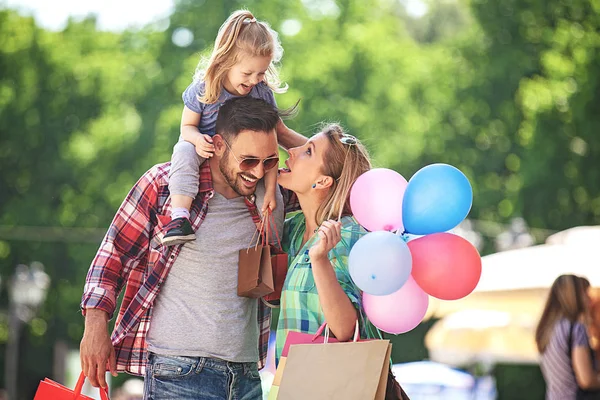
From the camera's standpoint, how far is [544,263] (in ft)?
31.5

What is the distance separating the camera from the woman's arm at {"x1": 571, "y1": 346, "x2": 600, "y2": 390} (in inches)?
251

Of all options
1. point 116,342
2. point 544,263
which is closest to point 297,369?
point 116,342

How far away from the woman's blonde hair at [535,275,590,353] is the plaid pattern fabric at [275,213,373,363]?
3341 mm

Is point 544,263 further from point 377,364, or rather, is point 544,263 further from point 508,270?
point 377,364

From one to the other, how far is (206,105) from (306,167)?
571 mm

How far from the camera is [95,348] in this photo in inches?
144

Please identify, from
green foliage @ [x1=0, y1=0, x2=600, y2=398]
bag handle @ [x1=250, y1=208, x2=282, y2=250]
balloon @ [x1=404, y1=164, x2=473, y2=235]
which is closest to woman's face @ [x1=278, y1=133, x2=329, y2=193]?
bag handle @ [x1=250, y1=208, x2=282, y2=250]

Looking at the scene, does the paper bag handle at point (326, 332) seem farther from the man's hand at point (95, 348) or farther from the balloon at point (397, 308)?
the man's hand at point (95, 348)

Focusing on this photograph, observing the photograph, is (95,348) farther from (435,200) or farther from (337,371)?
(435,200)

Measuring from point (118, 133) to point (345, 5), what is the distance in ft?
18.3

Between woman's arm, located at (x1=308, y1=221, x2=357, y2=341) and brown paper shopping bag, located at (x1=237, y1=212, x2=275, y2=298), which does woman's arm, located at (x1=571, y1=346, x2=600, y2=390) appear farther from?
woman's arm, located at (x1=308, y1=221, x2=357, y2=341)

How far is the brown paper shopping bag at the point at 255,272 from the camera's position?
3738mm

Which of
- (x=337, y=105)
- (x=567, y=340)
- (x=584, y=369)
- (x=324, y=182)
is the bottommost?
(x=584, y=369)

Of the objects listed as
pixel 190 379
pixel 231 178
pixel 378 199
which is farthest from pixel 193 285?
pixel 378 199
